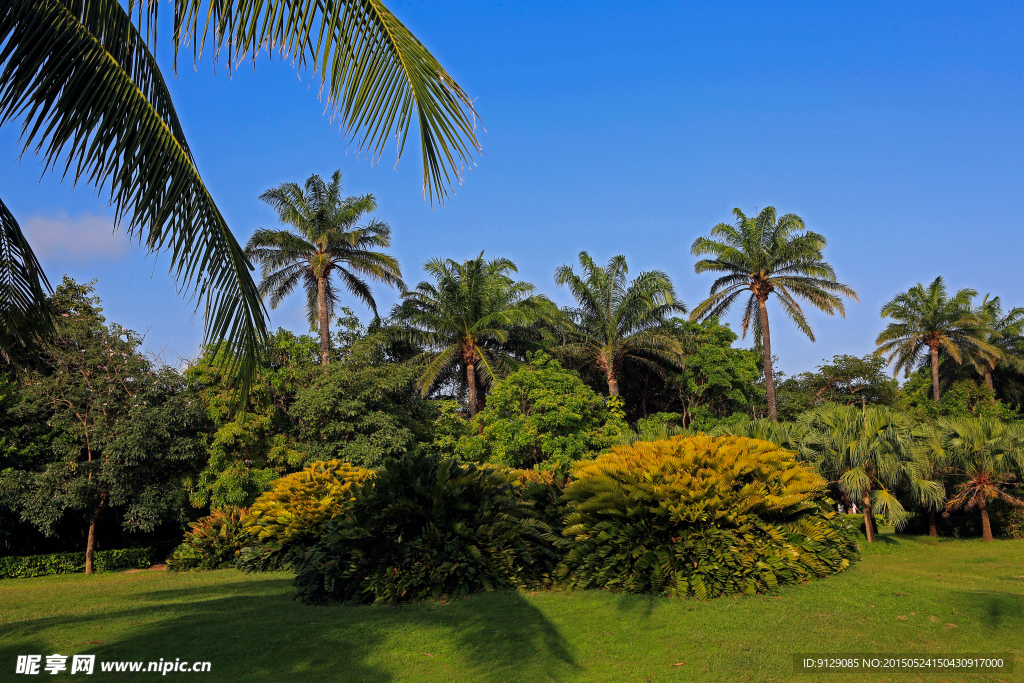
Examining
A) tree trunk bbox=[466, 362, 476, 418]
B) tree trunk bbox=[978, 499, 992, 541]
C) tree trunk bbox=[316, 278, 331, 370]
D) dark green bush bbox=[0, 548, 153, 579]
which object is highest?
tree trunk bbox=[316, 278, 331, 370]

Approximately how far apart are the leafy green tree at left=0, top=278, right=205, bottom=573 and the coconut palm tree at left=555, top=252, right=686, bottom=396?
1701 centimetres

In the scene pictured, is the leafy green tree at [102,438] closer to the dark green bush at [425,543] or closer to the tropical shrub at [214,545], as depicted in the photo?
the tropical shrub at [214,545]

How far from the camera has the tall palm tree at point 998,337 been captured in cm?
4241

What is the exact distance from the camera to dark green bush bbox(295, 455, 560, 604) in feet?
29.3

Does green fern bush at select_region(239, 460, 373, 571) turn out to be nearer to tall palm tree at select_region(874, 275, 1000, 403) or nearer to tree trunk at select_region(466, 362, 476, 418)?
tree trunk at select_region(466, 362, 476, 418)

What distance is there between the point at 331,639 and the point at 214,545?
419 inches

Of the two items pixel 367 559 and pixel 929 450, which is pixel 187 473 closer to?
pixel 367 559

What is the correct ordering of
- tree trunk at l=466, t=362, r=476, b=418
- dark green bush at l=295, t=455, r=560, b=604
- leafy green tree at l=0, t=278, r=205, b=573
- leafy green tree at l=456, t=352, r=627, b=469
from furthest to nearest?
1. tree trunk at l=466, t=362, r=476, b=418
2. leafy green tree at l=456, t=352, r=627, b=469
3. leafy green tree at l=0, t=278, r=205, b=573
4. dark green bush at l=295, t=455, r=560, b=604

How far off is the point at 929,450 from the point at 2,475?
2411 centimetres

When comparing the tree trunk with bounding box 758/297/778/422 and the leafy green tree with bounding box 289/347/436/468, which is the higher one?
the tree trunk with bounding box 758/297/778/422

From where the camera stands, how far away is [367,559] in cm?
906

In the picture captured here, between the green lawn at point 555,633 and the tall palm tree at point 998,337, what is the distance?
39.5 meters

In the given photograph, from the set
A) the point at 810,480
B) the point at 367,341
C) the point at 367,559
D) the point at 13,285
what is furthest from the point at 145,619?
the point at 367,341

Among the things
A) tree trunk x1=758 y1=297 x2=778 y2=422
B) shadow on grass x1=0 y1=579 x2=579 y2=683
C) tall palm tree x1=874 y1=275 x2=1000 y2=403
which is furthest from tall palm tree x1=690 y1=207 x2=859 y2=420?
shadow on grass x1=0 y1=579 x2=579 y2=683
